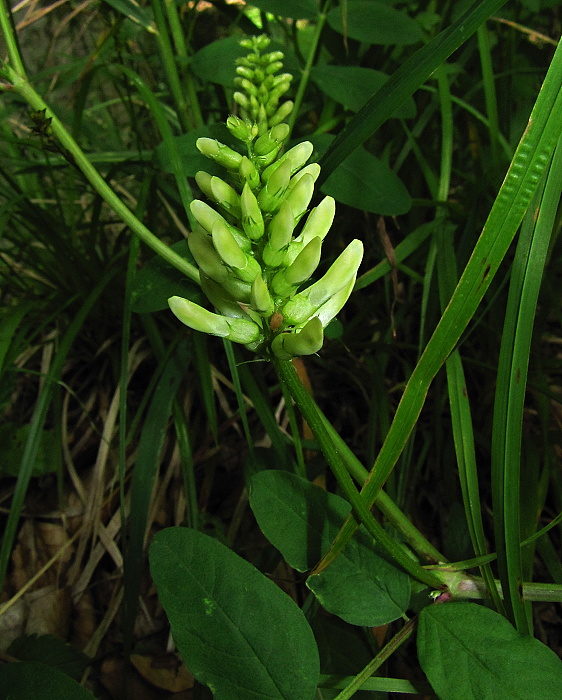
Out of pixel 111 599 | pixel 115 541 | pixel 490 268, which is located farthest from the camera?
pixel 115 541

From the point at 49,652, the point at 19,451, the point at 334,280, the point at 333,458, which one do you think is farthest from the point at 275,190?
the point at 19,451

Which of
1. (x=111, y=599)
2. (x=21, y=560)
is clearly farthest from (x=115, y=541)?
(x=21, y=560)

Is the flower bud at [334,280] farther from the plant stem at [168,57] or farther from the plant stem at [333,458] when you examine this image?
the plant stem at [168,57]

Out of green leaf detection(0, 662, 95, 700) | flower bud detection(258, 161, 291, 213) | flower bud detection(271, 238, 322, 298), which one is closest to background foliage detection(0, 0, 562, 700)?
green leaf detection(0, 662, 95, 700)

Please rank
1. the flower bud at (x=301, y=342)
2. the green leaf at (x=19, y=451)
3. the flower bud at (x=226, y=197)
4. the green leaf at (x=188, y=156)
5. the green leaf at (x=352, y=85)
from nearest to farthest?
the flower bud at (x=301, y=342)
the flower bud at (x=226, y=197)
the green leaf at (x=188, y=156)
the green leaf at (x=352, y=85)
the green leaf at (x=19, y=451)

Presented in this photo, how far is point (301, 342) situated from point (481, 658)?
477 millimetres

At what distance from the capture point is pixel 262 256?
0.70m

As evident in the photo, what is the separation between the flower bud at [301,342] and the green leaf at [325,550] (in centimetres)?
30

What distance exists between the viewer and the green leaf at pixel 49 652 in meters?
1.33

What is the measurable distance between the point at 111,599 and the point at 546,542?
1093mm

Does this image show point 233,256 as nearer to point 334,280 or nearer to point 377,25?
point 334,280

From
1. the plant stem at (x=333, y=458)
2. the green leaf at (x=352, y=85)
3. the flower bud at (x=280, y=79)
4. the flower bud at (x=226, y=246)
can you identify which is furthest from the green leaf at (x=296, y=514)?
the green leaf at (x=352, y=85)

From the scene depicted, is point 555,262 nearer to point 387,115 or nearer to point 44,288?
point 387,115

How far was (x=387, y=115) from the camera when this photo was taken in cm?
89
